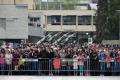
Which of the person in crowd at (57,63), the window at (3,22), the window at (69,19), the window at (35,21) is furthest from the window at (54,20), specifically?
the person in crowd at (57,63)

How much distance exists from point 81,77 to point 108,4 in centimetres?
4752

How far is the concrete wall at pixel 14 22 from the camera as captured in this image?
191 feet

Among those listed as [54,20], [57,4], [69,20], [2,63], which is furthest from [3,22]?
[57,4]

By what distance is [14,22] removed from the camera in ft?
198

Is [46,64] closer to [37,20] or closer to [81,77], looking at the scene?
[81,77]

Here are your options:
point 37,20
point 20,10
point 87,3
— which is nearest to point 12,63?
point 20,10

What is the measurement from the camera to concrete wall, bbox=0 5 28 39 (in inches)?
2292

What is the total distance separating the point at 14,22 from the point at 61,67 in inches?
1279

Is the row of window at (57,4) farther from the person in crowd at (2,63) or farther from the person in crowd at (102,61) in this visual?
the person in crowd at (2,63)

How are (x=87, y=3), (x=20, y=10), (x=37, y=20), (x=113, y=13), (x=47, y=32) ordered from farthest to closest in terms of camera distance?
1. (x=87, y=3)
2. (x=47, y=32)
3. (x=37, y=20)
4. (x=113, y=13)
5. (x=20, y=10)

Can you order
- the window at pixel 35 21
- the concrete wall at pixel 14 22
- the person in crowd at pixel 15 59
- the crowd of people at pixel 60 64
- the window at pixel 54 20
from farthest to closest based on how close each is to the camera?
the window at pixel 54 20, the window at pixel 35 21, the concrete wall at pixel 14 22, the person in crowd at pixel 15 59, the crowd of people at pixel 60 64

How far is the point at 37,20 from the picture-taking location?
107500mm

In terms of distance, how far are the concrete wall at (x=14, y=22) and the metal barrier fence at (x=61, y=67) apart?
29044mm

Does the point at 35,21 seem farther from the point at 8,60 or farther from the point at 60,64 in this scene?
the point at 60,64
